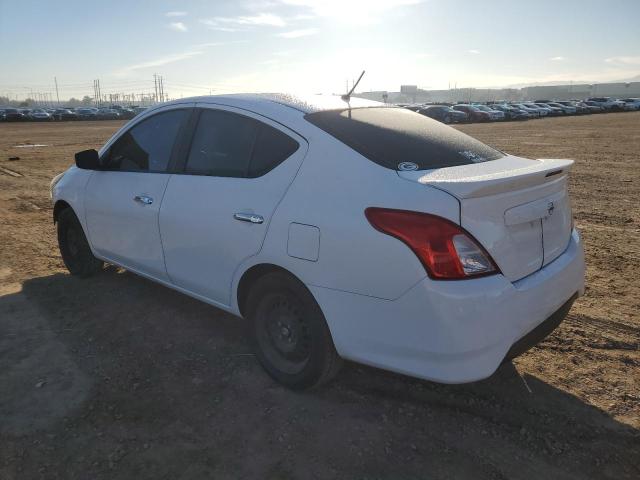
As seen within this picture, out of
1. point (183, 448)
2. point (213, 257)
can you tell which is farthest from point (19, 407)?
point (213, 257)

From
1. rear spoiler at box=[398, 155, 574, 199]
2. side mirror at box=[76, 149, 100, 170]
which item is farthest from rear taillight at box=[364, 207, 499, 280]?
side mirror at box=[76, 149, 100, 170]

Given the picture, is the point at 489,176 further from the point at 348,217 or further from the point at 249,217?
the point at 249,217

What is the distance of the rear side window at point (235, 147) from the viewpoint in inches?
117

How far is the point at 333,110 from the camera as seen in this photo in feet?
→ 10.3

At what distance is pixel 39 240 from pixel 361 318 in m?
5.46

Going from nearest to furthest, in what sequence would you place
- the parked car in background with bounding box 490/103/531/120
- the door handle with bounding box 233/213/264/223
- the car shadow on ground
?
1. the car shadow on ground
2. the door handle with bounding box 233/213/264/223
3. the parked car in background with bounding box 490/103/531/120

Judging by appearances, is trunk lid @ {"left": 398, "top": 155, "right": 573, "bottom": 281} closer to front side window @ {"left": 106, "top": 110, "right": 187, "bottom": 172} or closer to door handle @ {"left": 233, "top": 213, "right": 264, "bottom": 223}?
door handle @ {"left": 233, "top": 213, "right": 264, "bottom": 223}

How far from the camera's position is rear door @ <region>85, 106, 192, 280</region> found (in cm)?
369

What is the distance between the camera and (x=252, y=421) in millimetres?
2762

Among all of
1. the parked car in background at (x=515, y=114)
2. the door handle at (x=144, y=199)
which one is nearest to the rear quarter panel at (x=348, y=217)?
the door handle at (x=144, y=199)

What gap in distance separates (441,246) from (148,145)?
2625 millimetres

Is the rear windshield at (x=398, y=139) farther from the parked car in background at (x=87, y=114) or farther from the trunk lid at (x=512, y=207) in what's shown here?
the parked car in background at (x=87, y=114)

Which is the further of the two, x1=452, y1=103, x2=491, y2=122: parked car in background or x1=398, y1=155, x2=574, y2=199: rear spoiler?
x1=452, y1=103, x2=491, y2=122: parked car in background

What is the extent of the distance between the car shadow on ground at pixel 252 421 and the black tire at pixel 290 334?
0.47ft
